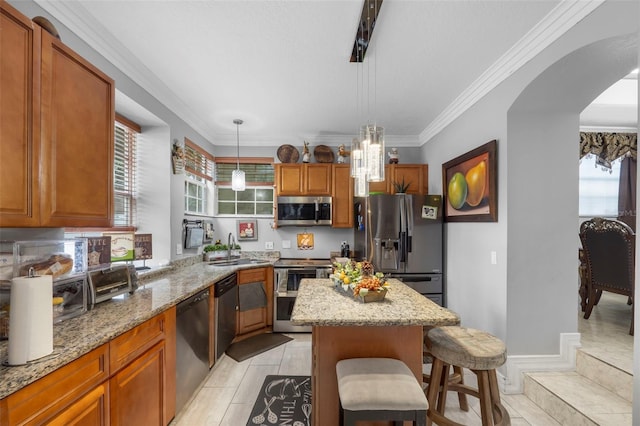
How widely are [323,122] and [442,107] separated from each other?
1466mm

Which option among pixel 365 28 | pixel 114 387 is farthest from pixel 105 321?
pixel 365 28

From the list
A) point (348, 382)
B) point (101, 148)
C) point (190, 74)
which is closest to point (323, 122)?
point (190, 74)

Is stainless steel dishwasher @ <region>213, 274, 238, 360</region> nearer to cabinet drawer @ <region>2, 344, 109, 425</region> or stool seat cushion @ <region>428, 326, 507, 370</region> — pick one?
cabinet drawer @ <region>2, 344, 109, 425</region>

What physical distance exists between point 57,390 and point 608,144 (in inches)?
250

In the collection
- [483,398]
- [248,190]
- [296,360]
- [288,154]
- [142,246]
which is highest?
[288,154]

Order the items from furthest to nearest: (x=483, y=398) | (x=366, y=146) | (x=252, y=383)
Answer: (x=252, y=383), (x=366, y=146), (x=483, y=398)

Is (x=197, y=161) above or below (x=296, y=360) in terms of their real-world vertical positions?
above

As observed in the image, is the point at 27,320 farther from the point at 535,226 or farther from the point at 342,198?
the point at 342,198

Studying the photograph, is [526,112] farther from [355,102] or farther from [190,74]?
[190,74]

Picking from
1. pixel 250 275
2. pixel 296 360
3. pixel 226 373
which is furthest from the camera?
pixel 250 275

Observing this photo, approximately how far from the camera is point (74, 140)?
4.56 ft

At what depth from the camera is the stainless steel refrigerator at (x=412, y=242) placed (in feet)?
11.4

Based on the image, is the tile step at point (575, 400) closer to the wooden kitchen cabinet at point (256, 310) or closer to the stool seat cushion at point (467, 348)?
the stool seat cushion at point (467, 348)

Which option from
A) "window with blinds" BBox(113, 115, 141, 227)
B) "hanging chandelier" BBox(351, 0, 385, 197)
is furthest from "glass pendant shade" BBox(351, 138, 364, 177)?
"window with blinds" BBox(113, 115, 141, 227)
